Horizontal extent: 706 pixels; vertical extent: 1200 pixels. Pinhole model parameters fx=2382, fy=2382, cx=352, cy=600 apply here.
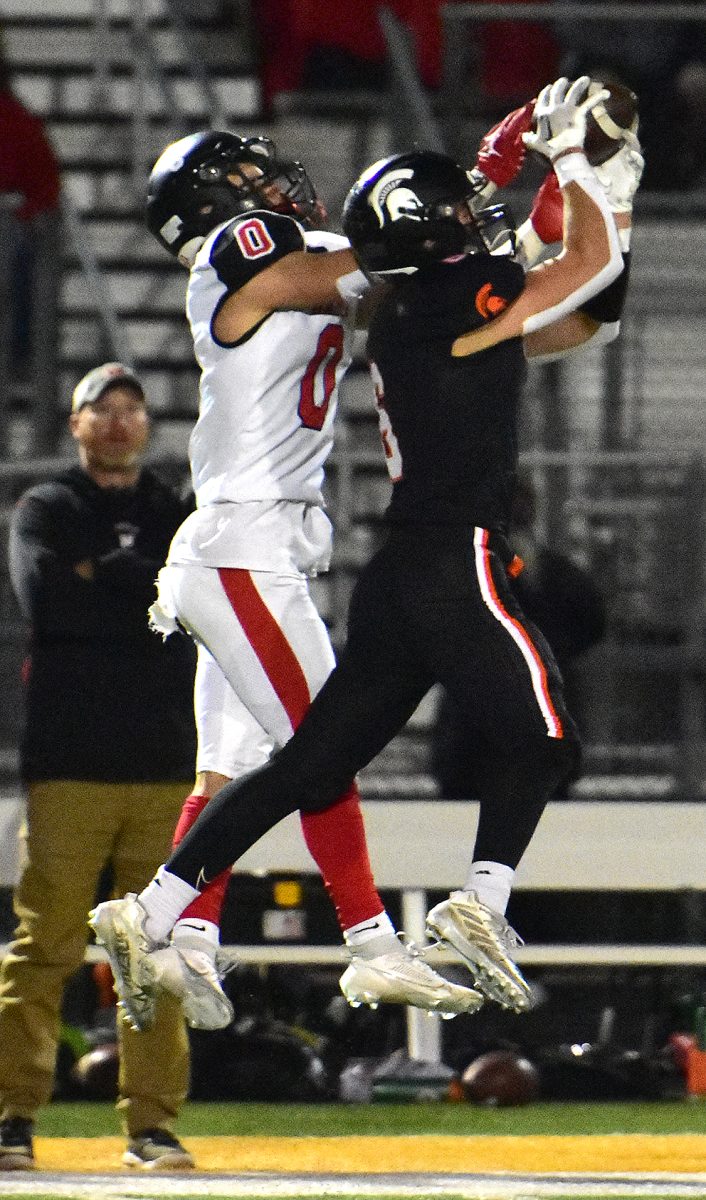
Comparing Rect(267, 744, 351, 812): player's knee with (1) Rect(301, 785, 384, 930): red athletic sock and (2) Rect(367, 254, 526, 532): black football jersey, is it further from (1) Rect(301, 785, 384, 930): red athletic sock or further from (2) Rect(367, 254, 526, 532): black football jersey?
(2) Rect(367, 254, 526, 532): black football jersey

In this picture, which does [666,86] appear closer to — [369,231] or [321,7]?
[321,7]

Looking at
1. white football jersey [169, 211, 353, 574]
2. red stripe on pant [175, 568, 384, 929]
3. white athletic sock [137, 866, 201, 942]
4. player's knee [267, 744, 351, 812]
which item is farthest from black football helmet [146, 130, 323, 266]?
white athletic sock [137, 866, 201, 942]

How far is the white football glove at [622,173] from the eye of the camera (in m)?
5.63

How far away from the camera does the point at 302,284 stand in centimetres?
560

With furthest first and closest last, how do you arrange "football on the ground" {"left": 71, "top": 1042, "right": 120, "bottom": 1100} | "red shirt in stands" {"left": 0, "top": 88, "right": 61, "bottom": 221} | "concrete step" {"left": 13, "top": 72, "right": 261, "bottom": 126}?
"concrete step" {"left": 13, "top": 72, "right": 261, "bottom": 126} → "red shirt in stands" {"left": 0, "top": 88, "right": 61, "bottom": 221} → "football on the ground" {"left": 71, "top": 1042, "right": 120, "bottom": 1100}

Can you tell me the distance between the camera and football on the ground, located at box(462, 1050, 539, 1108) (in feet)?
26.4

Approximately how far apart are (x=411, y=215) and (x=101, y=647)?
2266mm

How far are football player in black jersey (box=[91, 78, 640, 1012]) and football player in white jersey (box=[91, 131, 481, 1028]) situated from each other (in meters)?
0.19

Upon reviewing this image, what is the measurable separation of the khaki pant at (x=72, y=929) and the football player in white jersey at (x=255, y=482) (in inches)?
43.5

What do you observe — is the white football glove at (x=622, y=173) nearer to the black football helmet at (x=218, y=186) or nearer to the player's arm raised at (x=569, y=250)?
the player's arm raised at (x=569, y=250)

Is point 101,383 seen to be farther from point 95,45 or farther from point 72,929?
point 95,45

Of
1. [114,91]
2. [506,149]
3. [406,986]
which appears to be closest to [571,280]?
[506,149]

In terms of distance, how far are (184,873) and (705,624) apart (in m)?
3.82

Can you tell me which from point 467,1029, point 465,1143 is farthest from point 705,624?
point 465,1143
